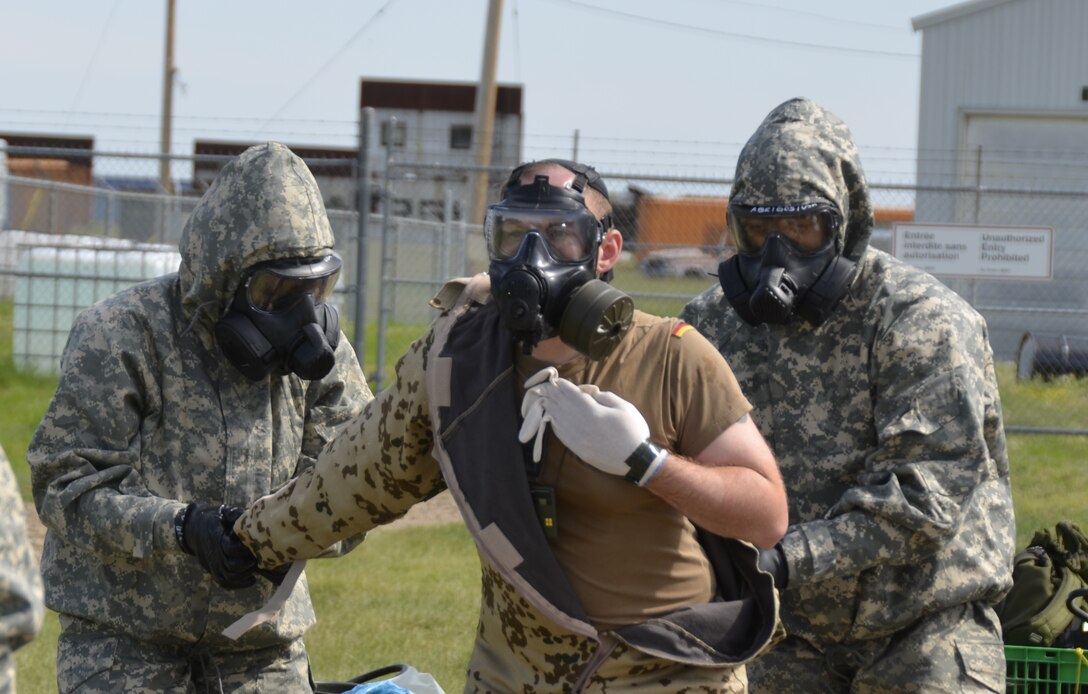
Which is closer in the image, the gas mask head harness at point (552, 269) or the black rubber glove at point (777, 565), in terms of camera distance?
the gas mask head harness at point (552, 269)

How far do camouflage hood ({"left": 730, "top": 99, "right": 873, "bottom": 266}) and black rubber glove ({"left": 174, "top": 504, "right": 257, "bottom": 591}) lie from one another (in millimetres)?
1672

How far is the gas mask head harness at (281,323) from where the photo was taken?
4.18m

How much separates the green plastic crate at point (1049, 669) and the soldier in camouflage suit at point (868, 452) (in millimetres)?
313

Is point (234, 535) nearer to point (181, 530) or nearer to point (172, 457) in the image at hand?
point (181, 530)

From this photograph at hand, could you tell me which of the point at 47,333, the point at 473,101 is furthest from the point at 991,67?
the point at 473,101

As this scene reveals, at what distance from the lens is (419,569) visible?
934 centimetres

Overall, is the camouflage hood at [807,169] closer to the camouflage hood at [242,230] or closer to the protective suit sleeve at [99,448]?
the camouflage hood at [242,230]

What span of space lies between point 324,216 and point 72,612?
1.35 meters

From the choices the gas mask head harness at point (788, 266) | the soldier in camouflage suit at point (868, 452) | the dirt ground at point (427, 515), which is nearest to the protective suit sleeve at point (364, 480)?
the soldier in camouflage suit at point (868, 452)

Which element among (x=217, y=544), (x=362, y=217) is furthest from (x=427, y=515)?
(x=217, y=544)

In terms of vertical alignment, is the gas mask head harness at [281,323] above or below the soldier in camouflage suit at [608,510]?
above

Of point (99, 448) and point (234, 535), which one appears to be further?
point (99, 448)

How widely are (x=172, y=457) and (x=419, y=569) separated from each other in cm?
525

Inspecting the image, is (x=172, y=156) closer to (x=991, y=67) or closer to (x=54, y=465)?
(x=54, y=465)
